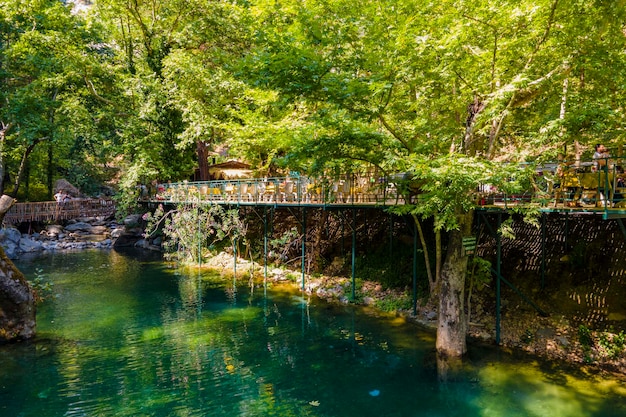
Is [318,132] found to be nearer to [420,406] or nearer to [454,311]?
[454,311]

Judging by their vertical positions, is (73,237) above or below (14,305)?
below

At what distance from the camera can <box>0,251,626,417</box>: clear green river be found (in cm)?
848

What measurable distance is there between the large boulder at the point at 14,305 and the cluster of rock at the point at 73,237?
17.7 meters

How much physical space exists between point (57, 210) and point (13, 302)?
2604 cm

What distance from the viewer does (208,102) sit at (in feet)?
84.7

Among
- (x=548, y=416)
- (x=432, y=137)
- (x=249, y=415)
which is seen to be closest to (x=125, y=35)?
(x=432, y=137)

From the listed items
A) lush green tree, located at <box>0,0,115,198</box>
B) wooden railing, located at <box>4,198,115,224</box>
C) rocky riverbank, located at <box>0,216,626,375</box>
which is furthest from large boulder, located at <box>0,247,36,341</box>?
wooden railing, located at <box>4,198,115,224</box>

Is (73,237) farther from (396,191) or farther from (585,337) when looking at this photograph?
(585,337)

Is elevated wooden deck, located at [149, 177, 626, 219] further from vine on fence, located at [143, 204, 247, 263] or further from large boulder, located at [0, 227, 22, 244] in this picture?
large boulder, located at [0, 227, 22, 244]

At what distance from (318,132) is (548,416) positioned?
9238mm

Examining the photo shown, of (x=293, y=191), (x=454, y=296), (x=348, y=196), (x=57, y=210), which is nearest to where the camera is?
(x=454, y=296)

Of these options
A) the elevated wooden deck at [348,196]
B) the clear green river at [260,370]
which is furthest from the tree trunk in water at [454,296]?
the elevated wooden deck at [348,196]

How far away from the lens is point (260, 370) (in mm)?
10305

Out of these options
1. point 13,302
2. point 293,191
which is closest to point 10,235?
point 13,302
